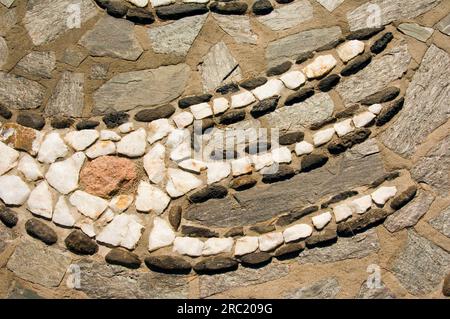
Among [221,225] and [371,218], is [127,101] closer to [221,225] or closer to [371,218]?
[221,225]

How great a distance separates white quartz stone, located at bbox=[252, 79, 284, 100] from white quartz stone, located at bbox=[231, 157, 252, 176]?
0.35 metres

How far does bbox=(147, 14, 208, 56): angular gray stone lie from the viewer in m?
3.34

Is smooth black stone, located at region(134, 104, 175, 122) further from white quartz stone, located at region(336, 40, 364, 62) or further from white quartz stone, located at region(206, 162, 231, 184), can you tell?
white quartz stone, located at region(336, 40, 364, 62)

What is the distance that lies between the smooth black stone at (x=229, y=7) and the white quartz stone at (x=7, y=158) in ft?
4.29

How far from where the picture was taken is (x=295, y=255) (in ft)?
9.96

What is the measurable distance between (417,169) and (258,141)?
817 mm

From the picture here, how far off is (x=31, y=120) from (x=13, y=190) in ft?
1.24

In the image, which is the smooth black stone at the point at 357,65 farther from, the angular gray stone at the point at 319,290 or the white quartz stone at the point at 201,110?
the angular gray stone at the point at 319,290

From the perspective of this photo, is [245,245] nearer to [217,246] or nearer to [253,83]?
→ [217,246]

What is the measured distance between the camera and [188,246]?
3035mm

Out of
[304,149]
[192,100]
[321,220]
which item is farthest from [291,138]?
[192,100]

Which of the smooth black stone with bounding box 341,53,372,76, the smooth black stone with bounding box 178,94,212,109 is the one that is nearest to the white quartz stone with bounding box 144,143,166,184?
the smooth black stone with bounding box 178,94,212,109

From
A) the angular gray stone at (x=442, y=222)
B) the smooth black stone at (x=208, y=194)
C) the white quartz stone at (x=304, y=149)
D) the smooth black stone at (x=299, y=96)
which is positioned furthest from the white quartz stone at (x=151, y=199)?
the angular gray stone at (x=442, y=222)

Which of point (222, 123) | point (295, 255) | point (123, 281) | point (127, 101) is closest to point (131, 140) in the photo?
point (127, 101)
